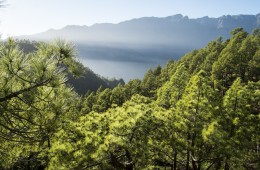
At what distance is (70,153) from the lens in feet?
49.0

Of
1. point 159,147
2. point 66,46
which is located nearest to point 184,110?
point 159,147

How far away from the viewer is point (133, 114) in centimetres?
1484

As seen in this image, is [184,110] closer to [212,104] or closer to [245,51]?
[212,104]

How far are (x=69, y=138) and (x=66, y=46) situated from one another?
784cm

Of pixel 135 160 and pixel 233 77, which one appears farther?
pixel 233 77

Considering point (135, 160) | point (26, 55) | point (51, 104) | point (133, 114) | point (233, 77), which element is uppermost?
point (26, 55)

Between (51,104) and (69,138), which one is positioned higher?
(51,104)

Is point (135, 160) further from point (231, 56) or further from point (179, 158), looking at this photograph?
point (231, 56)

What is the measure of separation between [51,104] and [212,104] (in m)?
15.0

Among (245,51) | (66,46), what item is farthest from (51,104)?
(245,51)

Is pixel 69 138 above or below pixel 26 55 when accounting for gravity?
below

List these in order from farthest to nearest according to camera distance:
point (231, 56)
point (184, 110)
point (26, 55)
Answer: point (231, 56), point (184, 110), point (26, 55)

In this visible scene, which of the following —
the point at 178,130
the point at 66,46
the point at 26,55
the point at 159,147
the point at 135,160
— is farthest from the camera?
the point at 178,130

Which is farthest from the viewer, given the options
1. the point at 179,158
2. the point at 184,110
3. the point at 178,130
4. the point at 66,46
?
the point at 179,158
